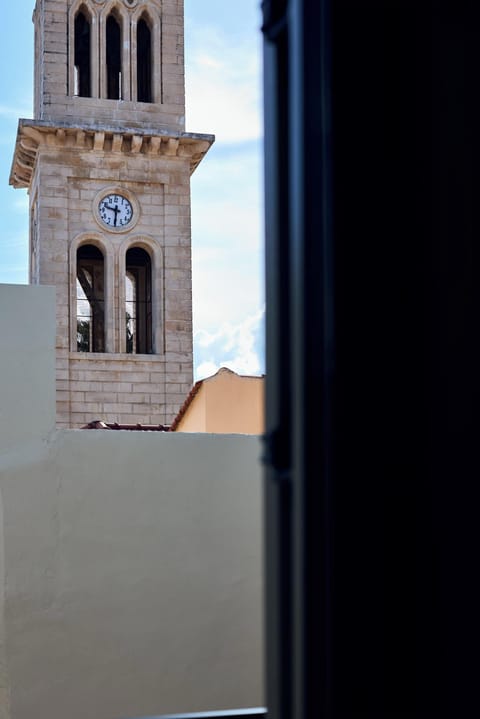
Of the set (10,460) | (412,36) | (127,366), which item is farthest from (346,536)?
(127,366)

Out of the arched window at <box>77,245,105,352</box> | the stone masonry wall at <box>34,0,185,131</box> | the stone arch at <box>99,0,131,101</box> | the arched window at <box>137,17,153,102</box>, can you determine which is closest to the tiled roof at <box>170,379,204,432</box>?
the arched window at <box>77,245,105,352</box>

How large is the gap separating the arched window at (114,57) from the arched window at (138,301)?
12.8ft

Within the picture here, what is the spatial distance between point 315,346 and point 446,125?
11.6 inches

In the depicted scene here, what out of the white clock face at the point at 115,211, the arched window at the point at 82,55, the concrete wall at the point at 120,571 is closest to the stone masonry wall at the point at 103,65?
the arched window at the point at 82,55

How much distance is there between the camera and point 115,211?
85.4 feet

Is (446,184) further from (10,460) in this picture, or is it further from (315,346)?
(10,460)

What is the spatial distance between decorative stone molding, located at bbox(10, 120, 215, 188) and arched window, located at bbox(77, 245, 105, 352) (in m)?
2.58

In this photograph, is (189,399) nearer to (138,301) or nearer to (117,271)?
(117,271)

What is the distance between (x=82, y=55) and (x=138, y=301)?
596 cm

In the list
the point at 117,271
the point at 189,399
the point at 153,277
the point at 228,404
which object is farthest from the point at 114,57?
the point at 228,404

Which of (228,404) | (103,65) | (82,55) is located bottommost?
(228,404)

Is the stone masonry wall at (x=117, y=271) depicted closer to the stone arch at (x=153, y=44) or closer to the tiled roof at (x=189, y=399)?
the stone arch at (x=153, y=44)

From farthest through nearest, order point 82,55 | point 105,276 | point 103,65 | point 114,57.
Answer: point 114,57
point 82,55
point 103,65
point 105,276

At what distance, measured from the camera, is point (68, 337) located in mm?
25453
